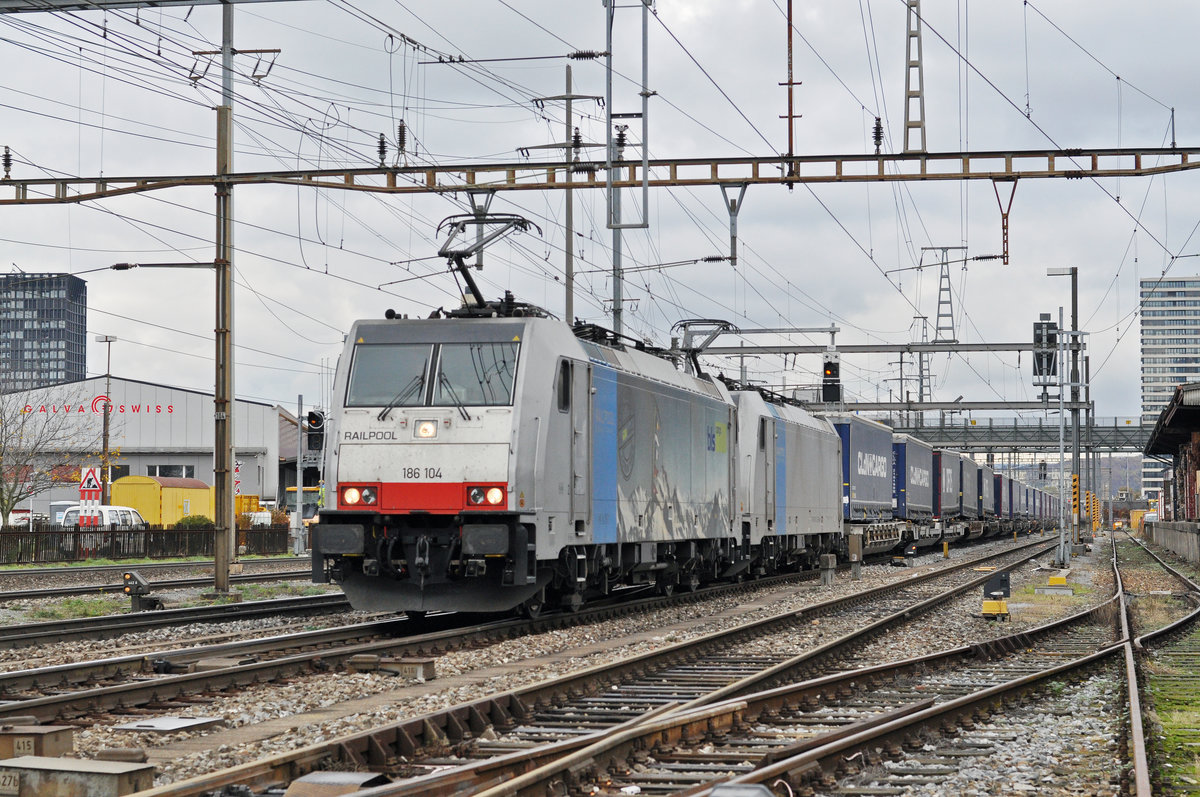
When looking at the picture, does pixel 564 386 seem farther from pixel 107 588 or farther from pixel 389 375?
pixel 107 588

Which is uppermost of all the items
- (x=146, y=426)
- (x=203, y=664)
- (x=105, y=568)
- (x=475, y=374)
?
(x=146, y=426)

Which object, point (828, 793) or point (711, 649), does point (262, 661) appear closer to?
point (711, 649)

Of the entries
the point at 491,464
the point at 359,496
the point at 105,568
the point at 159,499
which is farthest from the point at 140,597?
the point at 159,499

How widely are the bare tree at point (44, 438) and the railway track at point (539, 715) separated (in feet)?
127

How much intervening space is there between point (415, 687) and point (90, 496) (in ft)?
90.8

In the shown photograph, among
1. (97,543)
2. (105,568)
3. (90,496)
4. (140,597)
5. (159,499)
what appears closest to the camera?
(140,597)

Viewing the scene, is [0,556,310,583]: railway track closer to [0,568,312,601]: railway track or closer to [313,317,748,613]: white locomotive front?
[0,568,312,601]: railway track

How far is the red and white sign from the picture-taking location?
33.9 m

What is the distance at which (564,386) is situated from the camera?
16281 millimetres

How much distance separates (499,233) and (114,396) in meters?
58.2

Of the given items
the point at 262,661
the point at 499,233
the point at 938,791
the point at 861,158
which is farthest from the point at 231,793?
the point at 861,158

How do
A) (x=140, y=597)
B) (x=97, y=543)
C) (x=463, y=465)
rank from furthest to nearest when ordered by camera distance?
(x=97, y=543)
(x=140, y=597)
(x=463, y=465)

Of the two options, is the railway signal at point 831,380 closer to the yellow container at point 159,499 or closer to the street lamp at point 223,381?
the street lamp at point 223,381

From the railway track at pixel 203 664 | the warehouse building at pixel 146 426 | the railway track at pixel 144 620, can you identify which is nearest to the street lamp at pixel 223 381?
the railway track at pixel 144 620
